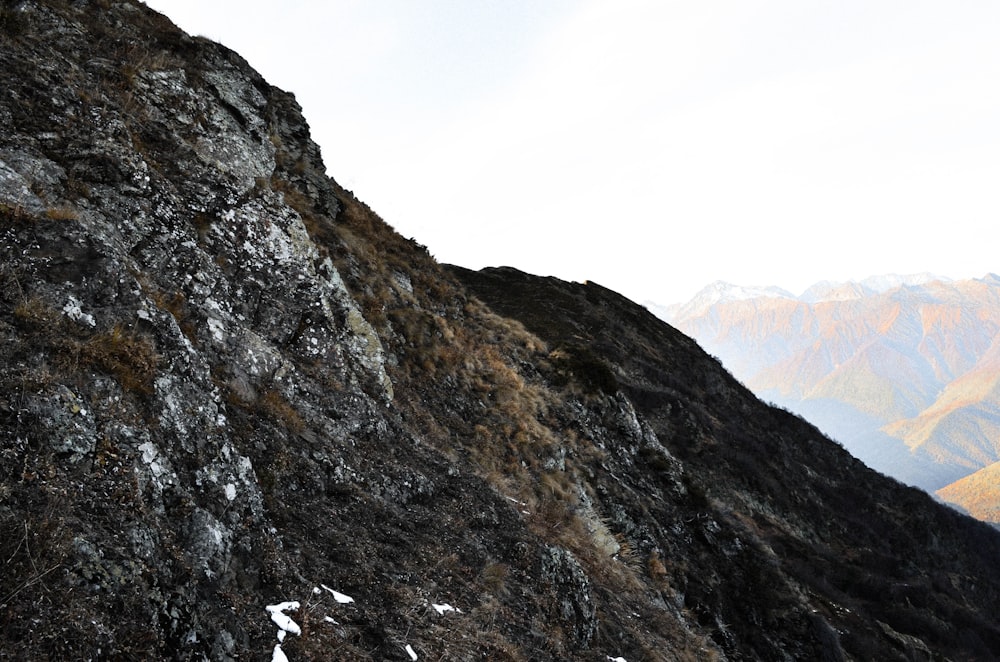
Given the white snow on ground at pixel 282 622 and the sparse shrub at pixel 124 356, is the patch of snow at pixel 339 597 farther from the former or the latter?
the sparse shrub at pixel 124 356

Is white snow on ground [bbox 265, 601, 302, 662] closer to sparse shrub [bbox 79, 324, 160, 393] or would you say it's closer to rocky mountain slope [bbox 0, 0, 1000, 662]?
rocky mountain slope [bbox 0, 0, 1000, 662]

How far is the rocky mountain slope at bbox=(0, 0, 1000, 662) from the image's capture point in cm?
571

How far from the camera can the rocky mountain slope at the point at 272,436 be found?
5711 mm

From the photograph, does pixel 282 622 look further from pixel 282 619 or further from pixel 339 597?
pixel 339 597

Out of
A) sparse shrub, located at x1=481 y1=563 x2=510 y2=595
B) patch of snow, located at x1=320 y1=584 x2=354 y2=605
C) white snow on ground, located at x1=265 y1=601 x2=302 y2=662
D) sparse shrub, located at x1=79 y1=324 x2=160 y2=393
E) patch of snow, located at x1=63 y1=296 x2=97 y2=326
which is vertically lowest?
white snow on ground, located at x1=265 y1=601 x2=302 y2=662

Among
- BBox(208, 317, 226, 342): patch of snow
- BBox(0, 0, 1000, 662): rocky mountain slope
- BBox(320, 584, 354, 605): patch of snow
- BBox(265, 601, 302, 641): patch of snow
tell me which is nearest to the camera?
BBox(0, 0, 1000, 662): rocky mountain slope

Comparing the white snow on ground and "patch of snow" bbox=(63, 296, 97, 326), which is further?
"patch of snow" bbox=(63, 296, 97, 326)

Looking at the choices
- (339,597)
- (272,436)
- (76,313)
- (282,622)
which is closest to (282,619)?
(282,622)

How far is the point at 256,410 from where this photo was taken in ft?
31.5

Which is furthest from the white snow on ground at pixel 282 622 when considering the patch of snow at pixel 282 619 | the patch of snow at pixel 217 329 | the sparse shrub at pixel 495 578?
the patch of snow at pixel 217 329

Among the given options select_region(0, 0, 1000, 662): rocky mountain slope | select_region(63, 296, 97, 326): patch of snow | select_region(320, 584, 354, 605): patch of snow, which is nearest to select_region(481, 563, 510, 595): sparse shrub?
select_region(0, 0, 1000, 662): rocky mountain slope

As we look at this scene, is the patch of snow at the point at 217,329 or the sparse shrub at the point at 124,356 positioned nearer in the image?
the sparse shrub at the point at 124,356

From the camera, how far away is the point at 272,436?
9.41m

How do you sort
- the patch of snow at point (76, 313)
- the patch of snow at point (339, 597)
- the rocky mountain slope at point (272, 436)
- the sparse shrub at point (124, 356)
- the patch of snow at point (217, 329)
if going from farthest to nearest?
1. the patch of snow at point (217, 329)
2. the patch of snow at point (339, 597)
3. the patch of snow at point (76, 313)
4. the sparse shrub at point (124, 356)
5. the rocky mountain slope at point (272, 436)
